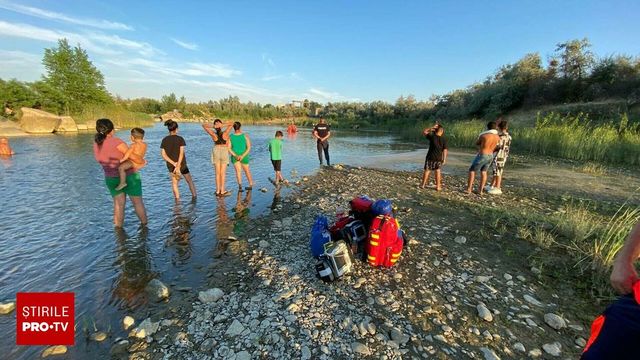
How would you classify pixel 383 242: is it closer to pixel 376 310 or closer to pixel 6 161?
pixel 376 310

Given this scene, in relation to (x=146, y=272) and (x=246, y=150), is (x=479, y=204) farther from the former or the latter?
(x=146, y=272)

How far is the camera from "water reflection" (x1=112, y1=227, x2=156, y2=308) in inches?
175

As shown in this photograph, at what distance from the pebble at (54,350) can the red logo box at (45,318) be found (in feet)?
0.30

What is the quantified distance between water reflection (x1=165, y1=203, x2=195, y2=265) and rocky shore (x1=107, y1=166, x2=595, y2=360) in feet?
2.49

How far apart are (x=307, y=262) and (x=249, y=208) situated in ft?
13.4

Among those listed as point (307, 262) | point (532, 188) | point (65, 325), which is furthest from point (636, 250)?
point (532, 188)

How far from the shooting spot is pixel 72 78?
153ft

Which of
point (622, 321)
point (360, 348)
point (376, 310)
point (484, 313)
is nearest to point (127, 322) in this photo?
point (360, 348)

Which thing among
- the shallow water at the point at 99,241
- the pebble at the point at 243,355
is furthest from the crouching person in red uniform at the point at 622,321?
the shallow water at the point at 99,241

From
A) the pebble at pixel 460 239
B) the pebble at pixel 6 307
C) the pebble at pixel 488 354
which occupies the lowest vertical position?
the pebble at pixel 6 307

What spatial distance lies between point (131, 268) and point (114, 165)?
104 inches

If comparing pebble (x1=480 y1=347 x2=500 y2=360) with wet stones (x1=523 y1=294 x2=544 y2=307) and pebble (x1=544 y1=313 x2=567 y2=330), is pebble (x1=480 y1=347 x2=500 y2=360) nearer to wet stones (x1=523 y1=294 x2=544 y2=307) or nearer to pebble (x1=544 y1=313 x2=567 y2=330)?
pebble (x1=544 y1=313 x2=567 y2=330)

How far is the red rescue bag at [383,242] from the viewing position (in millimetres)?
4711

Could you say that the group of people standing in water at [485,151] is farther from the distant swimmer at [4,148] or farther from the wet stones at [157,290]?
the distant swimmer at [4,148]
